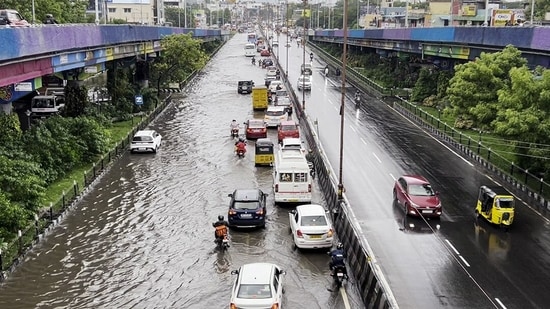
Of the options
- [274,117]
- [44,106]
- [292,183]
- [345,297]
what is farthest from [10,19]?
[345,297]

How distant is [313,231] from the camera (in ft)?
80.3

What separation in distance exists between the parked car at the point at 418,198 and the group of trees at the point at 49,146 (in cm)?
1671

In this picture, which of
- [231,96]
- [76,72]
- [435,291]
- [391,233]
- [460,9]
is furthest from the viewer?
[460,9]

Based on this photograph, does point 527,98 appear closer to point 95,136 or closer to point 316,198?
point 316,198

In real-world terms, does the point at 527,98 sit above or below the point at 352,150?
above

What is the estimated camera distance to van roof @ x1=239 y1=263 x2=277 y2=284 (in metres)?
18.7

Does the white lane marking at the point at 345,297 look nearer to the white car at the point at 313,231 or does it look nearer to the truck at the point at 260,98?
the white car at the point at 313,231

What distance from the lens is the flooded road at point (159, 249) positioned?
21.1 meters

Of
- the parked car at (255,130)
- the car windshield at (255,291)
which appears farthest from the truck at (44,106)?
the car windshield at (255,291)

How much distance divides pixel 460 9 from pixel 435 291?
350 ft

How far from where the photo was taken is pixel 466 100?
132 ft

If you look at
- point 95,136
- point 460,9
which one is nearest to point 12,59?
point 95,136

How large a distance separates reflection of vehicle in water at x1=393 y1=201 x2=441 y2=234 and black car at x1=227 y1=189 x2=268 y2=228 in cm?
619

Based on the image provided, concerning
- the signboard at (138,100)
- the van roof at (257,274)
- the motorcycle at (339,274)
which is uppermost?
the signboard at (138,100)
